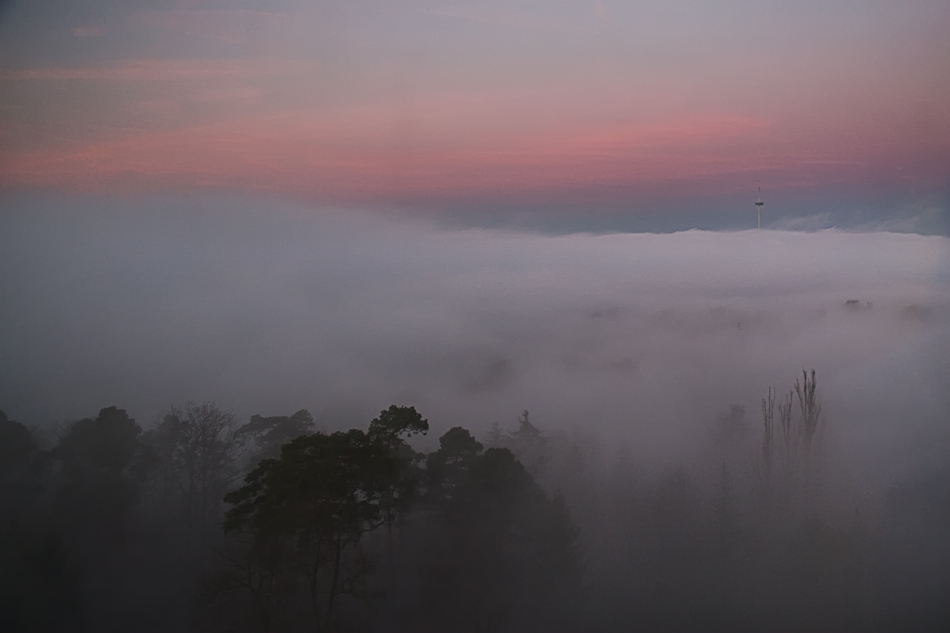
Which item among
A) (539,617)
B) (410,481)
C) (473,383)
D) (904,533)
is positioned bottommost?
(539,617)

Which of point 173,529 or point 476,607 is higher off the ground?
point 173,529

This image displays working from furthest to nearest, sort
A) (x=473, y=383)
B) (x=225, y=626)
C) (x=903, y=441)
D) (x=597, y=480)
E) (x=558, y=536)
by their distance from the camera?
(x=473, y=383)
(x=903, y=441)
(x=597, y=480)
(x=558, y=536)
(x=225, y=626)

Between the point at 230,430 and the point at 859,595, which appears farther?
the point at 230,430

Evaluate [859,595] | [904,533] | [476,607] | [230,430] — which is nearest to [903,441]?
[904,533]

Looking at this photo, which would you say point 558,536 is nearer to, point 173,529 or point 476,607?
point 476,607

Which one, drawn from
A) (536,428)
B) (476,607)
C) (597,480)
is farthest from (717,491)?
(476,607)

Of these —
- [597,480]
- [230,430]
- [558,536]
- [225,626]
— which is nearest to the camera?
[225,626]
